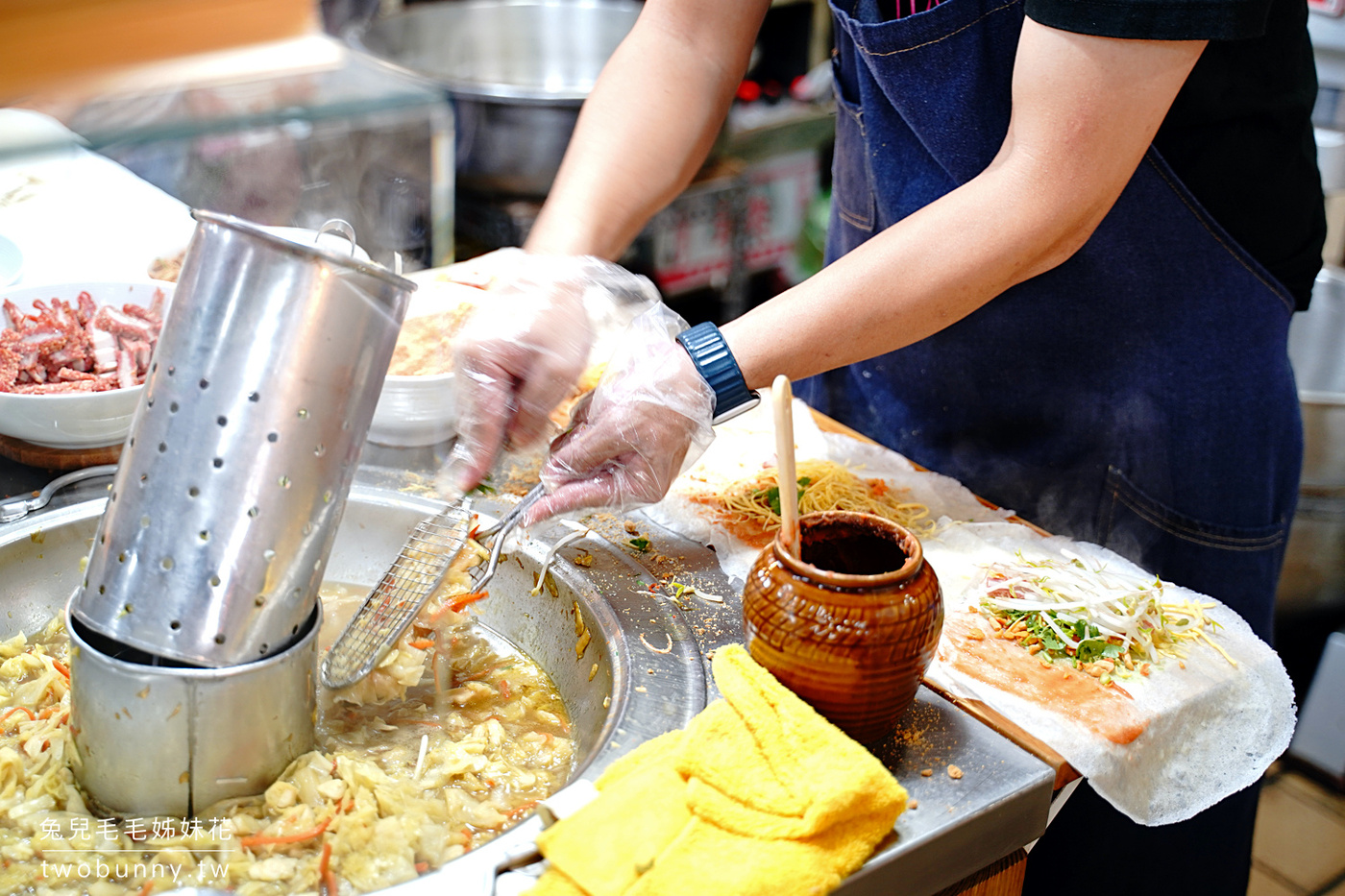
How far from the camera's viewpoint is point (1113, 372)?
199 cm

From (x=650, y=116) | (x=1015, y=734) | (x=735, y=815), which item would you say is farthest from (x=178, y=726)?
(x=650, y=116)

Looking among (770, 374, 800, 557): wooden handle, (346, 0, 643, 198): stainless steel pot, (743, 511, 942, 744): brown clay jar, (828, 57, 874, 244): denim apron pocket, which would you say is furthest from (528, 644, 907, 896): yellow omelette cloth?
(346, 0, 643, 198): stainless steel pot

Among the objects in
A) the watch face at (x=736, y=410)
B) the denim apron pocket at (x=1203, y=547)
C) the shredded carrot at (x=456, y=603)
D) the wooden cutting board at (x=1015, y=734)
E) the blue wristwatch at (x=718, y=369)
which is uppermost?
the blue wristwatch at (x=718, y=369)

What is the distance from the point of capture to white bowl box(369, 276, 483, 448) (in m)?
1.88

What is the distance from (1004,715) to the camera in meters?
1.32

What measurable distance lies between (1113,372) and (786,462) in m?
1.04

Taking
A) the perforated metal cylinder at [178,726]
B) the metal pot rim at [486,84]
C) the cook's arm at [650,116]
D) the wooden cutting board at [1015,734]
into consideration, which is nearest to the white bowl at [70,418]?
the perforated metal cylinder at [178,726]

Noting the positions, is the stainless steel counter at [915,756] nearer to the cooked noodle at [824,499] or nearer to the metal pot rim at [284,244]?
the cooked noodle at [824,499]

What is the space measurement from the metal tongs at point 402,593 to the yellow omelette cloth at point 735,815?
1.35ft

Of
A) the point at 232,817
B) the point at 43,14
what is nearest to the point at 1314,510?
the point at 232,817

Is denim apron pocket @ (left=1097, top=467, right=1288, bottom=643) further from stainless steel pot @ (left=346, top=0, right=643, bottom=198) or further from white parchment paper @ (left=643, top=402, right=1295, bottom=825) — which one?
stainless steel pot @ (left=346, top=0, right=643, bottom=198)

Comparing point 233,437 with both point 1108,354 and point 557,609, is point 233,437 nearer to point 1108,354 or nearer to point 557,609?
point 557,609

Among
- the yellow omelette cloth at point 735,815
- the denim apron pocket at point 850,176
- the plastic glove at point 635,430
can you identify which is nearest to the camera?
the yellow omelette cloth at point 735,815

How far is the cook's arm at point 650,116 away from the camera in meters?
2.03
